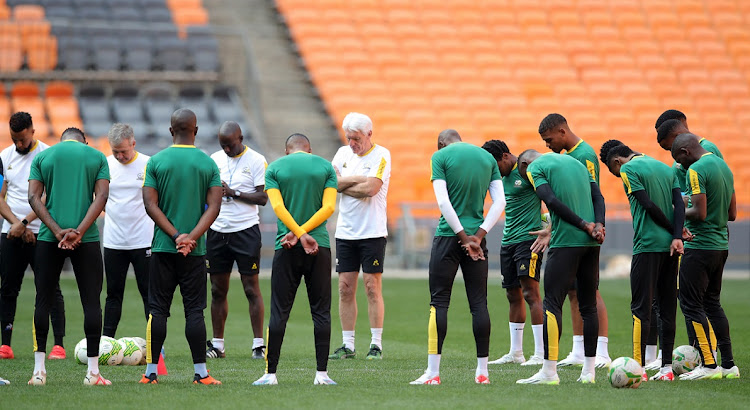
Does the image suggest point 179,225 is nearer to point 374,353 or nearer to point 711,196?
point 374,353

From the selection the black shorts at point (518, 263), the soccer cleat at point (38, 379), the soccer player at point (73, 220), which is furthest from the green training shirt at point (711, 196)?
the soccer cleat at point (38, 379)

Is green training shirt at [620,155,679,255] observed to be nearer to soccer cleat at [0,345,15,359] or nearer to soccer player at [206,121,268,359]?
soccer player at [206,121,268,359]

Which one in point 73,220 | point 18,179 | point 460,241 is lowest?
point 460,241

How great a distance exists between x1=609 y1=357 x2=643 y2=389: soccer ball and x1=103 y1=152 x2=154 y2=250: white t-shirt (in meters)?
4.23

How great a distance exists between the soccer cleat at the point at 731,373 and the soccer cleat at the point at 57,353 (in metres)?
5.81

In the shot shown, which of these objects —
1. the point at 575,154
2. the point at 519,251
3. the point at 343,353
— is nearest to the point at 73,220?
the point at 343,353

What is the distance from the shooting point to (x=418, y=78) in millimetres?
23688

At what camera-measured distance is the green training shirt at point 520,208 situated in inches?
345

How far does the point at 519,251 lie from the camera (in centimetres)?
878

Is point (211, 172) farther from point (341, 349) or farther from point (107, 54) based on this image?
point (107, 54)

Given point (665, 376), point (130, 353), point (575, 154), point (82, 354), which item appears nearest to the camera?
point (665, 376)

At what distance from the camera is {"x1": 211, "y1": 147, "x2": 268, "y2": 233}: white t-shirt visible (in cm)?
933

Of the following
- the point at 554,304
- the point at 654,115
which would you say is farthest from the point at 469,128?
the point at 554,304

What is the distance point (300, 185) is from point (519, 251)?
2.44m
